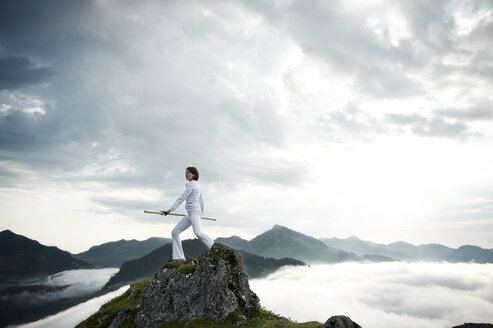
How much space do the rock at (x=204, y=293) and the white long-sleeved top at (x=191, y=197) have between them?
2.66 meters

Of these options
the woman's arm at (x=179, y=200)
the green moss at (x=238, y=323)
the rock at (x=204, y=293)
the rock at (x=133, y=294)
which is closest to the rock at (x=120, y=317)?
the rock at (x=204, y=293)

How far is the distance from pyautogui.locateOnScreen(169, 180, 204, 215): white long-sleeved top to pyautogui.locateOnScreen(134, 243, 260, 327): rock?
2.66 meters

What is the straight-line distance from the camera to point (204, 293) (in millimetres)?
14688

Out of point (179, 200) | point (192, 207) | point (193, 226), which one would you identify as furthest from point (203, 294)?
point (179, 200)

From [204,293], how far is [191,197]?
520 centimetres

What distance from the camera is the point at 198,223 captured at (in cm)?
1582

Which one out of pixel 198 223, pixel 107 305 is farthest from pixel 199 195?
pixel 107 305

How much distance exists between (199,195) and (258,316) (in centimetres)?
730

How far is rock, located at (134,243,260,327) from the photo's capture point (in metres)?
14.3

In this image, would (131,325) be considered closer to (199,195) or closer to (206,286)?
(206,286)

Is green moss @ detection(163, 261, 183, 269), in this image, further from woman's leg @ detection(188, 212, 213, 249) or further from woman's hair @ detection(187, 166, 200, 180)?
woman's hair @ detection(187, 166, 200, 180)

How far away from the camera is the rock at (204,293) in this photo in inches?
563

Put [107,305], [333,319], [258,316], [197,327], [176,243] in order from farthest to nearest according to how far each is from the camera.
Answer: [107,305] → [176,243] → [258,316] → [197,327] → [333,319]

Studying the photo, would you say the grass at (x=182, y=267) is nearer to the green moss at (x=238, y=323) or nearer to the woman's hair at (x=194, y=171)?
the green moss at (x=238, y=323)
